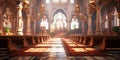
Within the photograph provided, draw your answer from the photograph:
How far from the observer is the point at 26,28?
40.7 m

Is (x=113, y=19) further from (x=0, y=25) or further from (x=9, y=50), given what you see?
(x=9, y=50)

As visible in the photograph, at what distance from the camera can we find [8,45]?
8.02 meters

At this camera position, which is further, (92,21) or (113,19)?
(92,21)

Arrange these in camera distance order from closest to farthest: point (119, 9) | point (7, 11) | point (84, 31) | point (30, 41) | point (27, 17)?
point (30, 41) → point (119, 9) → point (7, 11) → point (27, 17) → point (84, 31)

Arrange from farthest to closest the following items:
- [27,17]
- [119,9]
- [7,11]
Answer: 1. [27,17]
2. [7,11]
3. [119,9]

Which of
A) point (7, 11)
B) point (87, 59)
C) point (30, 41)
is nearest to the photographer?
point (87, 59)

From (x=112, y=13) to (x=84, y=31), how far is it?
39.4 ft

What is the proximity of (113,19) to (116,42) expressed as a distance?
2612 centimetres

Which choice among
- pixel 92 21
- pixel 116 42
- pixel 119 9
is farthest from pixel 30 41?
pixel 92 21

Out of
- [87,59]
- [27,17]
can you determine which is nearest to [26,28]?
[27,17]

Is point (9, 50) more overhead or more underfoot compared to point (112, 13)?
more underfoot

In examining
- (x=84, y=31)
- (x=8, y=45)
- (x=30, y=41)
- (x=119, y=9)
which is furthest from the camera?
(x=84, y=31)

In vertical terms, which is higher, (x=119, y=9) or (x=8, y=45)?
(x=119, y=9)

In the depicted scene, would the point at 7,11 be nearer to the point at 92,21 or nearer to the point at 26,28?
the point at 26,28
